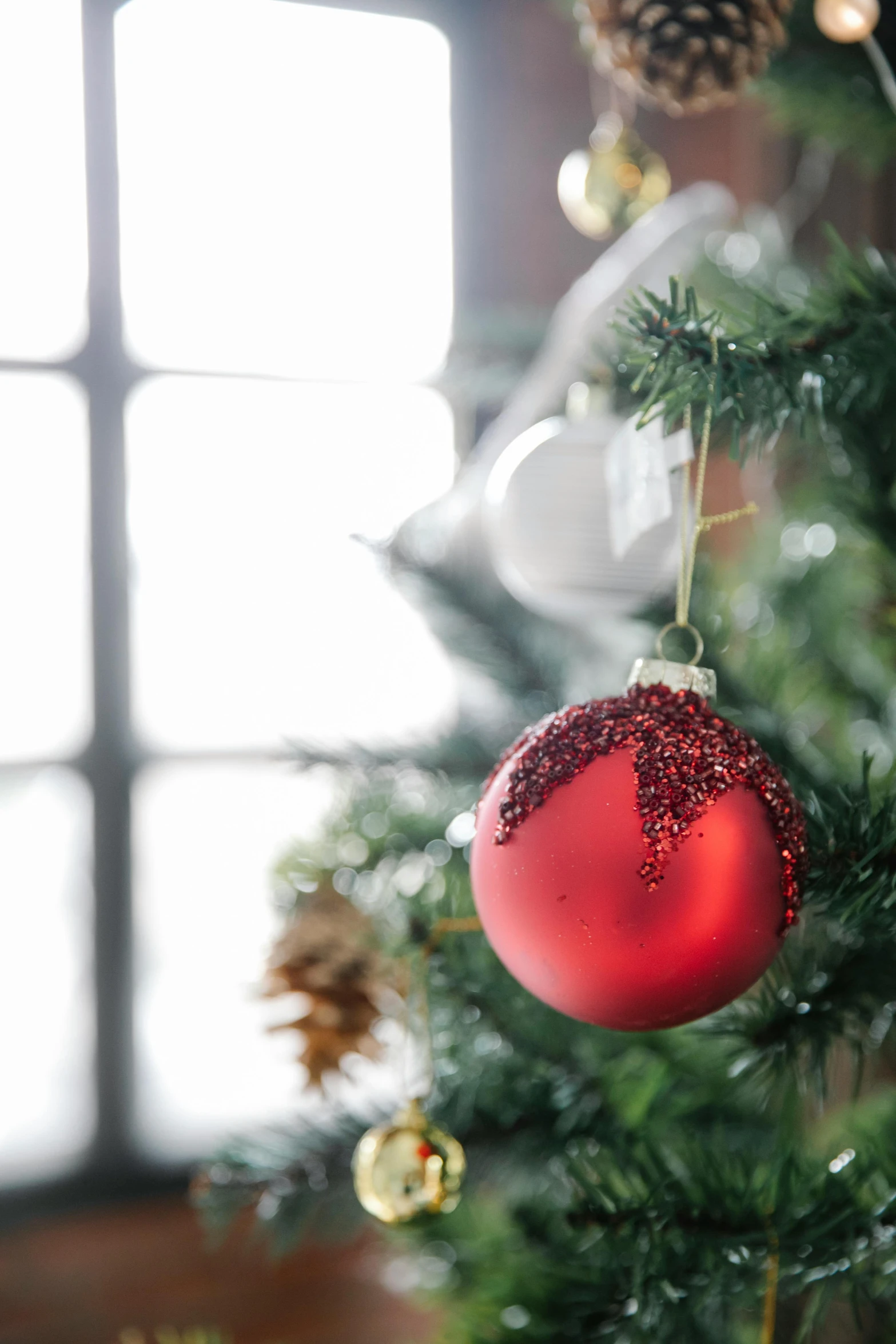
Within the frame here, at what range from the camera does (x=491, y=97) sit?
3.96 ft

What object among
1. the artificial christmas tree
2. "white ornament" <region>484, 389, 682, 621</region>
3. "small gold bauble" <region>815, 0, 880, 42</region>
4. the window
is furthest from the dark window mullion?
"small gold bauble" <region>815, 0, 880, 42</region>

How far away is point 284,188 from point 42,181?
0.82 feet

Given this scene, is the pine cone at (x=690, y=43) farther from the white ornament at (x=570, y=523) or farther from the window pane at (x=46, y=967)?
the window pane at (x=46, y=967)

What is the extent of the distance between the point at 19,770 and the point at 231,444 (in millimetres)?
420

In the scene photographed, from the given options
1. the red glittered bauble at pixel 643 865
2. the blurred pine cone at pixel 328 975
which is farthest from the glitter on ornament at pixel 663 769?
the blurred pine cone at pixel 328 975

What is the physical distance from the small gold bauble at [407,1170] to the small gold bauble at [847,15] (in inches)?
17.7

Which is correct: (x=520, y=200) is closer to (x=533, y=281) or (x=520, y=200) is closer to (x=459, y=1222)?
(x=533, y=281)

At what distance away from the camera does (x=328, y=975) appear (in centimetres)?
56

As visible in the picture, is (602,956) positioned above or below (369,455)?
above

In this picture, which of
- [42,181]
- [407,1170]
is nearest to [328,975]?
[407,1170]

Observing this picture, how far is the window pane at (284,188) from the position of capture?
3.76 feet

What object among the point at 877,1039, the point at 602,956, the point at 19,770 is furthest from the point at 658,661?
the point at 19,770

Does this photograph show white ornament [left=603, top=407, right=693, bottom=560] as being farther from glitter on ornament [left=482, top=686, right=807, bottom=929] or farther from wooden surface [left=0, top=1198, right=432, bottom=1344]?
wooden surface [left=0, top=1198, right=432, bottom=1344]

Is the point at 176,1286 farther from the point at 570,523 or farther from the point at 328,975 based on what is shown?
the point at 570,523
